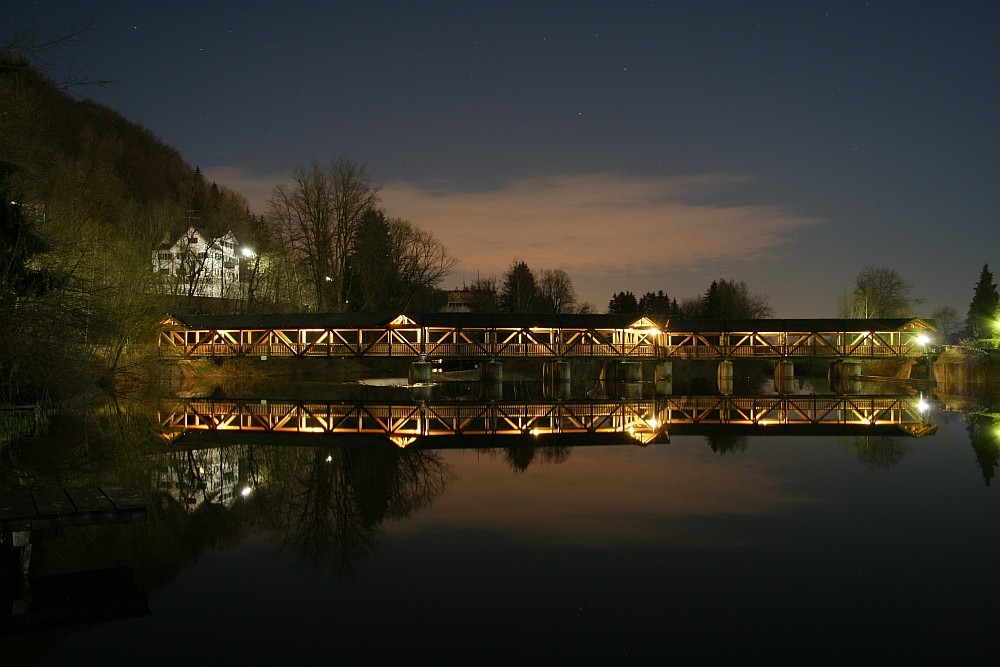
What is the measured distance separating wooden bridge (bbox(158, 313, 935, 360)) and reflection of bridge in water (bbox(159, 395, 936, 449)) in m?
11.5

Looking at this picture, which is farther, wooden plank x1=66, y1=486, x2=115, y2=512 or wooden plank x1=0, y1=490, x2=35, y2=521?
wooden plank x1=66, y1=486, x2=115, y2=512

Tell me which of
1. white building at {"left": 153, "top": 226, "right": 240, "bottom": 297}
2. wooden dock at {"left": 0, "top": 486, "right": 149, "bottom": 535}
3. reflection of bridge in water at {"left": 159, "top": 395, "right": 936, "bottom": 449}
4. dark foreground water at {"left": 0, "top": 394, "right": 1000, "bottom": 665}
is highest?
white building at {"left": 153, "top": 226, "right": 240, "bottom": 297}

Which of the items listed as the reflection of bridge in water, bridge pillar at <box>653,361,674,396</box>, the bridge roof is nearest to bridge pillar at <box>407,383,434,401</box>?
the reflection of bridge in water

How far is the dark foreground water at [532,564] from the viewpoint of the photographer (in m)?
7.23

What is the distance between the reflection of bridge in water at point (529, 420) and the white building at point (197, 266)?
52.3ft

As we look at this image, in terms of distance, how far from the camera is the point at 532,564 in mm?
9602

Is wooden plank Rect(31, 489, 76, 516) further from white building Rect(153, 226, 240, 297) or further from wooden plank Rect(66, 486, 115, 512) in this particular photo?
white building Rect(153, 226, 240, 297)

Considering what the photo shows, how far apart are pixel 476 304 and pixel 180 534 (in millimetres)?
81239

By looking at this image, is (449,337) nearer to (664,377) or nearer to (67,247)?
(664,377)

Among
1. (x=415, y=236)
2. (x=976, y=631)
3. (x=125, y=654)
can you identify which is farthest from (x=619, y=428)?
(x=415, y=236)

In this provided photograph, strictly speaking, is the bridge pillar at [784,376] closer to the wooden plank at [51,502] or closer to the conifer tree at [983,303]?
the conifer tree at [983,303]

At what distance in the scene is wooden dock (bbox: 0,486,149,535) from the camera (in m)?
7.92

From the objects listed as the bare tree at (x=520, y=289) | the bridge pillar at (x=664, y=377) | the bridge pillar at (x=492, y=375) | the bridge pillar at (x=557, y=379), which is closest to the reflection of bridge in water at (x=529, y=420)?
the bridge pillar at (x=557, y=379)

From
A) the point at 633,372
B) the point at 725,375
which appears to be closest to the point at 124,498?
the point at 633,372
